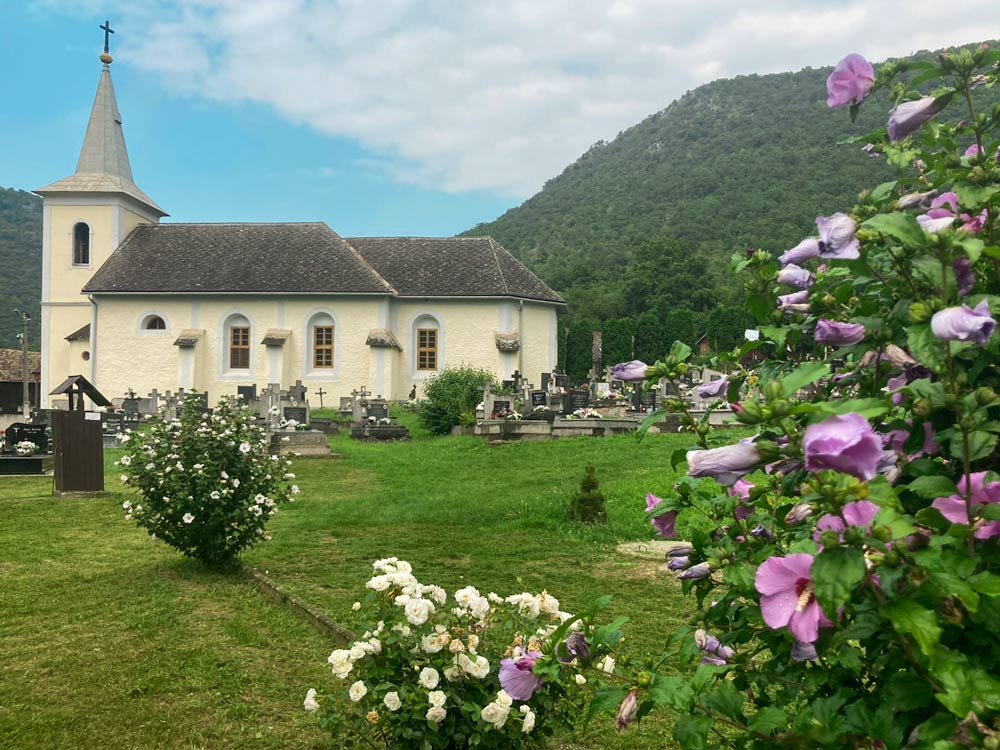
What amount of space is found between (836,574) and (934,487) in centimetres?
30

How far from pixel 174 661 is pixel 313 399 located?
85.7 feet

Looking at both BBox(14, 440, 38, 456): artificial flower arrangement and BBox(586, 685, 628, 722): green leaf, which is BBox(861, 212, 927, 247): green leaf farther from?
BBox(14, 440, 38, 456): artificial flower arrangement

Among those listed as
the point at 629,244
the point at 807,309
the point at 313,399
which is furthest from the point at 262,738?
the point at 629,244

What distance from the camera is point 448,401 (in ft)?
67.5

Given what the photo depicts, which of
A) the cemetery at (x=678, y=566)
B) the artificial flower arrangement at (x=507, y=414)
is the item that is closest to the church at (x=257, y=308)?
the artificial flower arrangement at (x=507, y=414)

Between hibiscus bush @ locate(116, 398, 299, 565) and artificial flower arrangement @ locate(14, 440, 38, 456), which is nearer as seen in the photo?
hibiscus bush @ locate(116, 398, 299, 565)

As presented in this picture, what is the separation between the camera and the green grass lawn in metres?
3.97

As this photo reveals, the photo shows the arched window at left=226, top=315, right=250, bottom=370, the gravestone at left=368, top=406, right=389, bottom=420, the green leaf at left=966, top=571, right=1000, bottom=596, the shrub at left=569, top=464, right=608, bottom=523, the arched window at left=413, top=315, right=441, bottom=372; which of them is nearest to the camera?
the green leaf at left=966, top=571, right=1000, bottom=596

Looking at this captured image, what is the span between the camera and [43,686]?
4.34m

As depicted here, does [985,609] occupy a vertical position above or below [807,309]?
below

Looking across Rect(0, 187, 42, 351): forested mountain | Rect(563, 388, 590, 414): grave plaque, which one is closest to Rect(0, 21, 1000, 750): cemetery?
Rect(563, 388, 590, 414): grave plaque

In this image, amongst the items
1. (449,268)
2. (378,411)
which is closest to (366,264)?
(449,268)

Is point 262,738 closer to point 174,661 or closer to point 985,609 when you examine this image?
point 174,661

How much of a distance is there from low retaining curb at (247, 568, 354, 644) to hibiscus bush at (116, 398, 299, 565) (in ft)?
1.48
